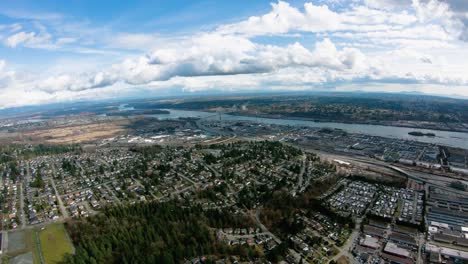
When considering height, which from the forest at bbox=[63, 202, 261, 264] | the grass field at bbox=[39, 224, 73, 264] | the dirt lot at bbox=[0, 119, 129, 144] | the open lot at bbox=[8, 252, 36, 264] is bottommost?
the open lot at bbox=[8, 252, 36, 264]

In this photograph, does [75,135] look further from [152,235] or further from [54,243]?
[152,235]

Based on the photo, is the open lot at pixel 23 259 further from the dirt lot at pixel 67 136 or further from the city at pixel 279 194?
the dirt lot at pixel 67 136

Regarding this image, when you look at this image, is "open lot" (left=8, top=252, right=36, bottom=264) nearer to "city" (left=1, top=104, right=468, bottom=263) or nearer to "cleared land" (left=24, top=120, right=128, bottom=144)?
"city" (left=1, top=104, right=468, bottom=263)

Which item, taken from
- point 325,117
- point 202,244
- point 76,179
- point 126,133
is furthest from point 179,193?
point 325,117

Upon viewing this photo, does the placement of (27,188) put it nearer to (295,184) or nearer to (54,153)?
(54,153)

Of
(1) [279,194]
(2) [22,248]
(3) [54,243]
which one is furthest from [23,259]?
(1) [279,194]

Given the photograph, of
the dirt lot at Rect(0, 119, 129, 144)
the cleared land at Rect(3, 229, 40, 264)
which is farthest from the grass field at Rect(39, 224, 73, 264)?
the dirt lot at Rect(0, 119, 129, 144)

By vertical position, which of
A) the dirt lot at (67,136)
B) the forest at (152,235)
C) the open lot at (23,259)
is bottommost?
the open lot at (23,259)

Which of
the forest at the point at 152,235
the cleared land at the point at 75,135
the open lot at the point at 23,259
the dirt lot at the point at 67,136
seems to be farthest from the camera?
the cleared land at the point at 75,135

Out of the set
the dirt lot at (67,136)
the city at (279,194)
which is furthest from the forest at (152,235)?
the dirt lot at (67,136)

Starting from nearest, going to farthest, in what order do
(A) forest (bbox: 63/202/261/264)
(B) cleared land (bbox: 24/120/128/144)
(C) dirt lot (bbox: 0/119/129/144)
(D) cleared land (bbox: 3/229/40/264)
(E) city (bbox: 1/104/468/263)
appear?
(A) forest (bbox: 63/202/261/264) → (D) cleared land (bbox: 3/229/40/264) → (E) city (bbox: 1/104/468/263) → (C) dirt lot (bbox: 0/119/129/144) → (B) cleared land (bbox: 24/120/128/144)
